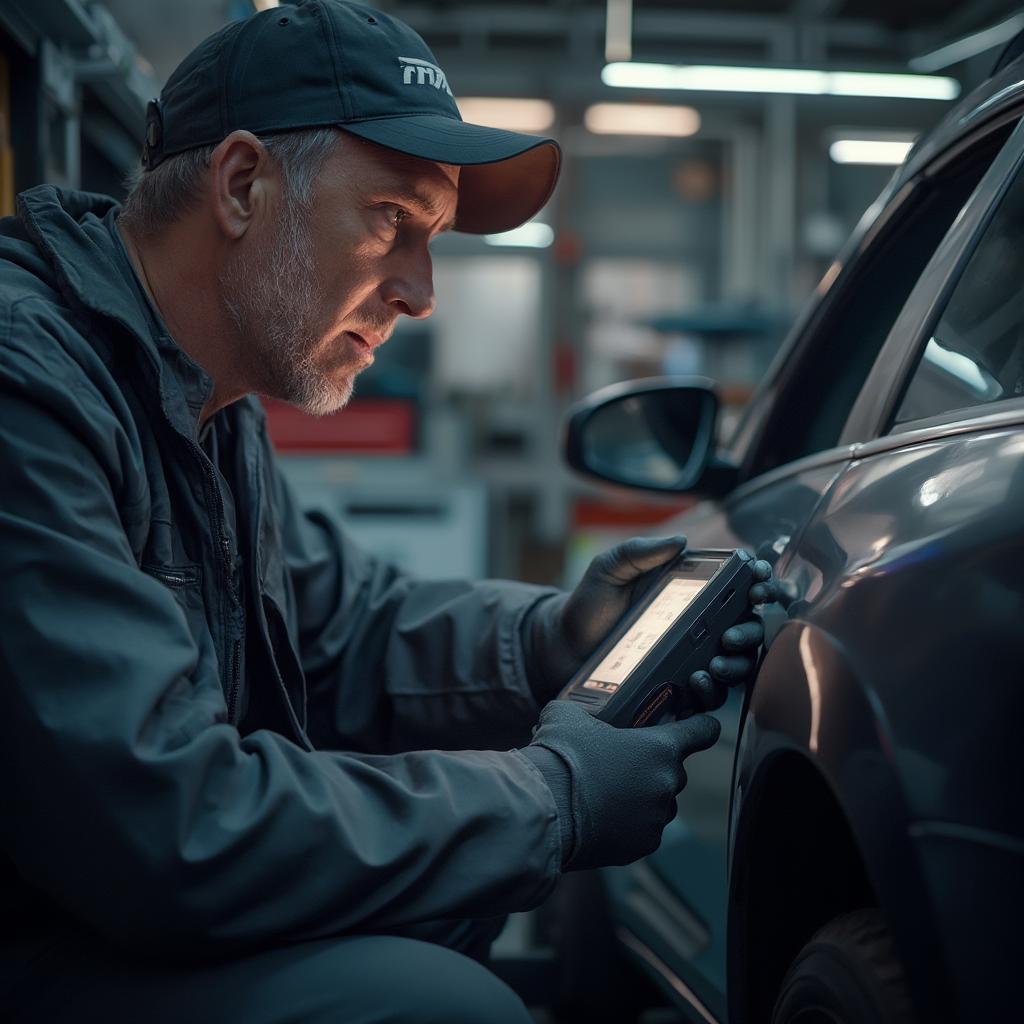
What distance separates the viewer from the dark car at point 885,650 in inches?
37.9

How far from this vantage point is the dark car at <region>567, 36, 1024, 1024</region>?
37.9 inches

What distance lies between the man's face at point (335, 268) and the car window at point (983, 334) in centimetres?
67

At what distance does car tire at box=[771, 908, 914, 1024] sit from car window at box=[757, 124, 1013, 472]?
32.5 inches

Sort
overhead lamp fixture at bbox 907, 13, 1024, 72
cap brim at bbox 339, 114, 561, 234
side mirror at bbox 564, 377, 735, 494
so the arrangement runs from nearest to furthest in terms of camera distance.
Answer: cap brim at bbox 339, 114, 561, 234 < overhead lamp fixture at bbox 907, 13, 1024, 72 < side mirror at bbox 564, 377, 735, 494

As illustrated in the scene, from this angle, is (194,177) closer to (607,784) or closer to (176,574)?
(176,574)

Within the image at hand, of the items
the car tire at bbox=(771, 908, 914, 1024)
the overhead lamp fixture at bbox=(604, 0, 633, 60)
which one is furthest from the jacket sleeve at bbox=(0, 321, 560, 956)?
the overhead lamp fixture at bbox=(604, 0, 633, 60)

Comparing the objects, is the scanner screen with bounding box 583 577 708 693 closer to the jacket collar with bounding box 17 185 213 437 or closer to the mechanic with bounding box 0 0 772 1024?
the mechanic with bounding box 0 0 772 1024

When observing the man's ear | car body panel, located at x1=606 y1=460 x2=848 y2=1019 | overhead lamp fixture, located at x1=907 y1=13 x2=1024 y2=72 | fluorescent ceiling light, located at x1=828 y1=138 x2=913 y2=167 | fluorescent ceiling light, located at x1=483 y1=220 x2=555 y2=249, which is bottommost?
car body panel, located at x1=606 y1=460 x2=848 y2=1019

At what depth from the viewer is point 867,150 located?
10188 mm

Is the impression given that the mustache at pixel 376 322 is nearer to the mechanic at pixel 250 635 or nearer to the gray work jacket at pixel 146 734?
the mechanic at pixel 250 635

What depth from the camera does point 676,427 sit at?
224cm

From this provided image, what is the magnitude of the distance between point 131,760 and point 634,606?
0.71 meters

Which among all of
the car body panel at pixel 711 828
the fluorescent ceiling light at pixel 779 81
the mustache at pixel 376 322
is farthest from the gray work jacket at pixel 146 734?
the fluorescent ceiling light at pixel 779 81

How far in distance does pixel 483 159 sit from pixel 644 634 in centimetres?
→ 61
